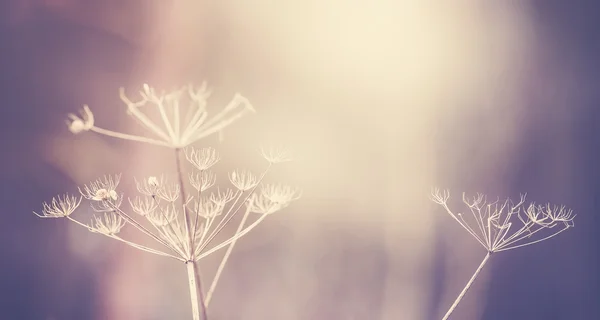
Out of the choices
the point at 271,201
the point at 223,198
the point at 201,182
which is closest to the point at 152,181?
the point at 201,182

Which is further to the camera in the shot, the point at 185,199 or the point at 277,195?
the point at 277,195

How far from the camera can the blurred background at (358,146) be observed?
5582 millimetres

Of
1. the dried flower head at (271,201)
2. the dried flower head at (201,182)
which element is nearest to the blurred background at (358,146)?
the dried flower head at (201,182)

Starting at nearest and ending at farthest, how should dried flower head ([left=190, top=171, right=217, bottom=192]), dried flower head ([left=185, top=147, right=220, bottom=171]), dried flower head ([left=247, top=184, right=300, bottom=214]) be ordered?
dried flower head ([left=190, top=171, right=217, bottom=192])
dried flower head ([left=185, top=147, right=220, bottom=171])
dried flower head ([left=247, top=184, right=300, bottom=214])

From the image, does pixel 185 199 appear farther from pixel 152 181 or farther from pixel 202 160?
pixel 202 160

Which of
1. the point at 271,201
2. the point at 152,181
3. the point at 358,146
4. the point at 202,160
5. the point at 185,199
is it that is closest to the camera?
the point at 185,199

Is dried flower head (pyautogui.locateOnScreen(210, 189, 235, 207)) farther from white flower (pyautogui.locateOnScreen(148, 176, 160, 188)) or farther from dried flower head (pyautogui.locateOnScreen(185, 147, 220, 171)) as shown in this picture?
white flower (pyautogui.locateOnScreen(148, 176, 160, 188))

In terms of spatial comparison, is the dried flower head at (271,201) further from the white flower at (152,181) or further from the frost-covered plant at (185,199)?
the white flower at (152,181)

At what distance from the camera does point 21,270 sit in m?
5.42

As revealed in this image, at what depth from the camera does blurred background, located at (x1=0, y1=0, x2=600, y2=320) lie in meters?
5.58

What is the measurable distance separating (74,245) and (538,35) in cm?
749

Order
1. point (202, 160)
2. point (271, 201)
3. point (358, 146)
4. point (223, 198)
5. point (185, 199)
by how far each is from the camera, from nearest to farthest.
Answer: point (185, 199) → point (271, 201) → point (202, 160) → point (223, 198) → point (358, 146)

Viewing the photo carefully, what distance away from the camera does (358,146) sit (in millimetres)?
6285

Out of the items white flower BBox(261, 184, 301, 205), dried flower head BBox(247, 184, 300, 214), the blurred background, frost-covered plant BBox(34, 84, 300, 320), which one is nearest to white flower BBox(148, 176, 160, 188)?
frost-covered plant BBox(34, 84, 300, 320)
